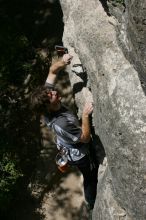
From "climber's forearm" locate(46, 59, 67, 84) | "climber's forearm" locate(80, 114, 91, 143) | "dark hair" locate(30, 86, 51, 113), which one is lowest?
"climber's forearm" locate(80, 114, 91, 143)

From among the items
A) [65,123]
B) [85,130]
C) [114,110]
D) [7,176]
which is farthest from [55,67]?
[7,176]

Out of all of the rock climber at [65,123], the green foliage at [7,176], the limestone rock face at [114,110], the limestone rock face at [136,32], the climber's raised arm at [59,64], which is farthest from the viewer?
the green foliage at [7,176]

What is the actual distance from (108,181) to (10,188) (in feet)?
8.34

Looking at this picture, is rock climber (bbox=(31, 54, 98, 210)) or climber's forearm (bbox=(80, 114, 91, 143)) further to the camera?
climber's forearm (bbox=(80, 114, 91, 143))

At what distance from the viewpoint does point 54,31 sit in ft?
34.7

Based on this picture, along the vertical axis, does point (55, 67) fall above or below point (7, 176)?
above

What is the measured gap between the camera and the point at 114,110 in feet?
19.6

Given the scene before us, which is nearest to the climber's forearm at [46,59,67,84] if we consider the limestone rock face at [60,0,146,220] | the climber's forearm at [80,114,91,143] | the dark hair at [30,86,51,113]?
the limestone rock face at [60,0,146,220]


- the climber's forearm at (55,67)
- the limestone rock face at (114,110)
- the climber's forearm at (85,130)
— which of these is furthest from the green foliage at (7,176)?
the climber's forearm at (85,130)

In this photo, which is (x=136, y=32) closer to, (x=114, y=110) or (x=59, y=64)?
(x=114, y=110)

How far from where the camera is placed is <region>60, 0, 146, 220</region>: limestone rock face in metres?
5.65

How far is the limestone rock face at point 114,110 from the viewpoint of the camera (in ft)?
18.5

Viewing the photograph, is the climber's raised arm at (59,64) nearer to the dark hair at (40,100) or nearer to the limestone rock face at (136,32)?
the dark hair at (40,100)

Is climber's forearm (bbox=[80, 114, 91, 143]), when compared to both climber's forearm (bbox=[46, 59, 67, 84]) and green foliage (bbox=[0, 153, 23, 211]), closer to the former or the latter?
climber's forearm (bbox=[46, 59, 67, 84])
